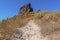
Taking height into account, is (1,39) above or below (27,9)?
below

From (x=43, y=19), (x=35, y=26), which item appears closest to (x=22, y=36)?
(x=35, y=26)

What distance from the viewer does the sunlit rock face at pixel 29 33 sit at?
20.6m

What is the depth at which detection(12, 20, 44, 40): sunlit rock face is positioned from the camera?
20.6m

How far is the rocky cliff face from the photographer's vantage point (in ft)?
67.6

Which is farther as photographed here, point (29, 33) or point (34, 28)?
point (34, 28)

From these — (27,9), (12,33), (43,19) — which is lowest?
(12,33)

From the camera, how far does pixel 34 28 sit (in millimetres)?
22516

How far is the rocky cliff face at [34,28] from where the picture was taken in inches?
811

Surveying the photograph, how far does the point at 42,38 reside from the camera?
20266 mm

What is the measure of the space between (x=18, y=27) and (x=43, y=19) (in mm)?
3550

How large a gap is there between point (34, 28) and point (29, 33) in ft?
4.43

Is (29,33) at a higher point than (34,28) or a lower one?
lower

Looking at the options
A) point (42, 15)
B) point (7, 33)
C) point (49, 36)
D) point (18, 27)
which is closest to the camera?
point (49, 36)

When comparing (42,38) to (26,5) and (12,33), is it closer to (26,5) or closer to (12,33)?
(12,33)
